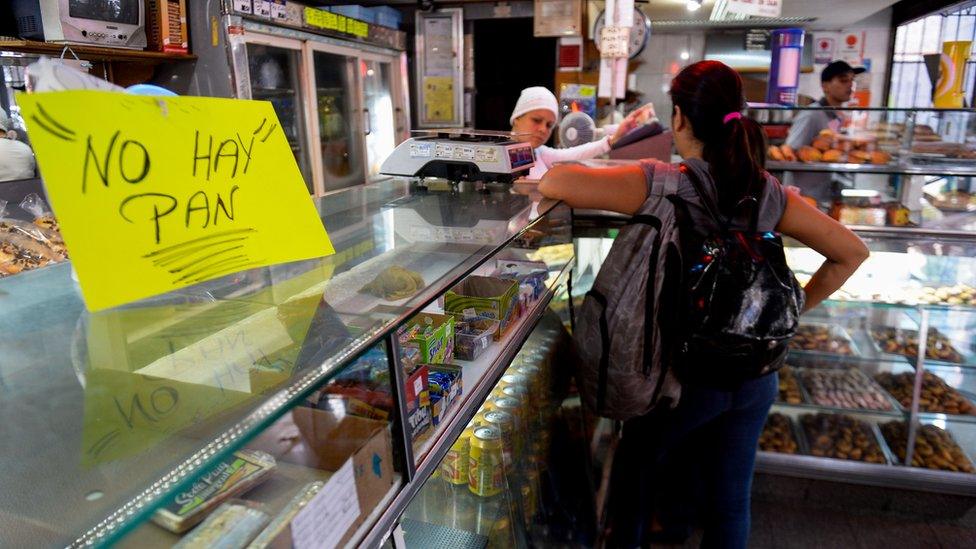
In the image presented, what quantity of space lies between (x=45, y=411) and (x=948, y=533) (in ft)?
10.0

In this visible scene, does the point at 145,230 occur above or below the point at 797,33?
below

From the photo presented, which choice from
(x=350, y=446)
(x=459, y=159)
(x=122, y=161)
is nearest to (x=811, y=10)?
(x=459, y=159)

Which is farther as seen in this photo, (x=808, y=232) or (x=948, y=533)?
(x=948, y=533)

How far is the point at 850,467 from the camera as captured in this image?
2.61 metres

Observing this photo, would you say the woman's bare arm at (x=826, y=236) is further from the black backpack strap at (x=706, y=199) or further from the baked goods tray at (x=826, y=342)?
the baked goods tray at (x=826, y=342)

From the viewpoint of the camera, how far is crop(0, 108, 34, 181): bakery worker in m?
3.12

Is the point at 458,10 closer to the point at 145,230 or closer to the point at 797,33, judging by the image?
the point at 797,33

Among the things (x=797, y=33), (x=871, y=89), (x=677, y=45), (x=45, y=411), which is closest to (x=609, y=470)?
(x=797, y=33)

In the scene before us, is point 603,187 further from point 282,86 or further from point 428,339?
point 282,86

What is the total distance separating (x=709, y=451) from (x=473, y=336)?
103 centimetres

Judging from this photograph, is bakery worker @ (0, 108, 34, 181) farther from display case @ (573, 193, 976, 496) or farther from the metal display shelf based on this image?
the metal display shelf

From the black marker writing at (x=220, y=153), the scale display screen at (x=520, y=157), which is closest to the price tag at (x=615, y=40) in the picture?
the scale display screen at (x=520, y=157)

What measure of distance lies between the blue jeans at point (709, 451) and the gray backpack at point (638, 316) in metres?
0.12

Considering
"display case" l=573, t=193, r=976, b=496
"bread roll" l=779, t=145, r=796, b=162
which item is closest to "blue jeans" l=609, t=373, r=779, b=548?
"display case" l=573, t=193, r=976, b=496
